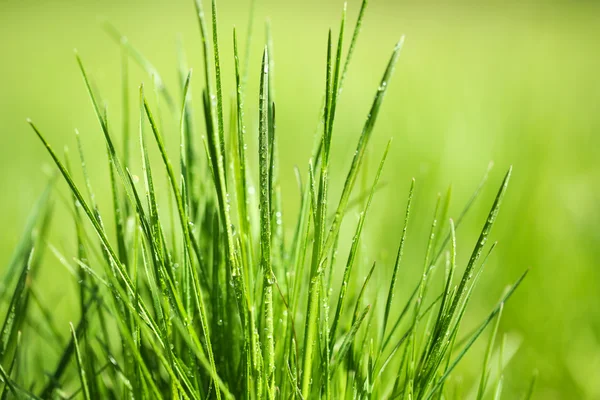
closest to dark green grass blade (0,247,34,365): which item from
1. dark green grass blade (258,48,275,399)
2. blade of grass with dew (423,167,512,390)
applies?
dark green grass blade (258,48,275,399)

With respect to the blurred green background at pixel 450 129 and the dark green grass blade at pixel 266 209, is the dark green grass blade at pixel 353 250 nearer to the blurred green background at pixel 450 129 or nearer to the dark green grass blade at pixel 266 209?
the dark green grass blade at pixel 266 209

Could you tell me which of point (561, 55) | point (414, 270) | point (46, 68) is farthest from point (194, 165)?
point (561, 55)

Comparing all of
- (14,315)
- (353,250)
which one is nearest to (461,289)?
(353,250)

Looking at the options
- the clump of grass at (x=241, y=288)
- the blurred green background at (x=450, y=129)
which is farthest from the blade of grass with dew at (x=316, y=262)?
the blurred green background at (x=450, y=129)

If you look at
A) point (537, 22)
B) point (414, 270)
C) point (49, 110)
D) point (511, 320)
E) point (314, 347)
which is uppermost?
point (537, 22)

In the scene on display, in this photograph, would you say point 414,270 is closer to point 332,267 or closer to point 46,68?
point 332,267

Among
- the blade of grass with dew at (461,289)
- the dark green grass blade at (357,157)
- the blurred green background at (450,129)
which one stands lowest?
the blade of grass with dew at (461,289)

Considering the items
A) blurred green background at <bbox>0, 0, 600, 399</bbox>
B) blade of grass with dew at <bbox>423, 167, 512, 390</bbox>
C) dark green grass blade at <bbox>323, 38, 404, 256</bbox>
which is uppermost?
blurred green background at <bbox>0, 0, 600, 399</bbox>

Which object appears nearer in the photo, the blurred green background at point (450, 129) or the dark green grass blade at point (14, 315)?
the dark green grass blade at point (14, 315)

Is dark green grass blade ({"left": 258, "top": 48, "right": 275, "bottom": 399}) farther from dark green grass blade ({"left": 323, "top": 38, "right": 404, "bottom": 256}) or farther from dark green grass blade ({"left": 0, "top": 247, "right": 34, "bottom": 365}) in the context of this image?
dark green grass blade ({"left": 0, "top": 247, "right": 34, "bottom": 365})
